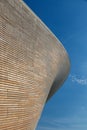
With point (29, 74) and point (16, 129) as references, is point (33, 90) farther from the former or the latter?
point (16, 129)

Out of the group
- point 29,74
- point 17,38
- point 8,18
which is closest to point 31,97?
point 29,74

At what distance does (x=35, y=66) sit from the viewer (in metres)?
8.81

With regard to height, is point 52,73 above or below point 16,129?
above

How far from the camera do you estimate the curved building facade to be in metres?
6.94

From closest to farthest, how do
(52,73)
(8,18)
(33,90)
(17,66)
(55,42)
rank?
1. (8,18)
2. (17,66)
3. (33,90)
4. (55,42)
5. (52,73)

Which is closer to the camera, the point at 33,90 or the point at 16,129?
the point at 16,129

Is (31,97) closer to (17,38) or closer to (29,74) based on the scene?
(29,74)

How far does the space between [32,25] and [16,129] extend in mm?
3086

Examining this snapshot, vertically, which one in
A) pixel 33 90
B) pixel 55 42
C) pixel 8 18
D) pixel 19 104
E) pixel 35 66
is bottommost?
pixel 19 104

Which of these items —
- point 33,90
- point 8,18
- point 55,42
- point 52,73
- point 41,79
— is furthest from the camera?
point 52,73

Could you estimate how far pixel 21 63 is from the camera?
7.77 metres

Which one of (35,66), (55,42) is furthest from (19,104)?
(55,42)

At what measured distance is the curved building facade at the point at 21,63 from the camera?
6.94m

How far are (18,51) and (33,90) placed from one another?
174cm
